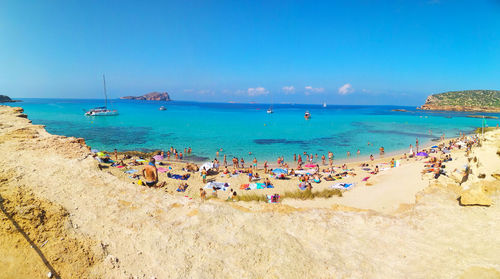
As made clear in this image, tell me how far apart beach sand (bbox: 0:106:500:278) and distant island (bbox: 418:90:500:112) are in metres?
173

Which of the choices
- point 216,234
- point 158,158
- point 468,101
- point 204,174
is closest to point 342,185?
point 204,174

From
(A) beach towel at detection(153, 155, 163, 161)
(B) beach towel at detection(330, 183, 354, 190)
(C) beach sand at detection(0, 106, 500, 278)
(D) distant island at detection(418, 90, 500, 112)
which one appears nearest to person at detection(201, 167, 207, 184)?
(A) beach towel at detection(153, 155, 163, 161)

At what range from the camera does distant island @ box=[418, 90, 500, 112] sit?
5374 inches

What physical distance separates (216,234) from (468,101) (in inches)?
8030

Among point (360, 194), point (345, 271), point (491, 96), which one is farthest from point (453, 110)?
point (345, 271)

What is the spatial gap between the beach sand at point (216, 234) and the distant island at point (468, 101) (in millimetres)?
172570

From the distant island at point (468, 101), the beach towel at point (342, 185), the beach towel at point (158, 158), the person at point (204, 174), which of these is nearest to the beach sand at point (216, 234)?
the beach towel at point (342, 185)

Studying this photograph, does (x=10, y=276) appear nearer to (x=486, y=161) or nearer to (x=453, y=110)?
(x=486, y=161)

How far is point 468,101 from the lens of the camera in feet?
497

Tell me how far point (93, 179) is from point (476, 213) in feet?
48.4

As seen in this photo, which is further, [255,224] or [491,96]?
[491,96]

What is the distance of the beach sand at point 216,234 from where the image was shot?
588 cm

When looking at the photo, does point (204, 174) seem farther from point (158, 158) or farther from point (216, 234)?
point (216, 234)

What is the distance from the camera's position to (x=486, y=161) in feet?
34.4
